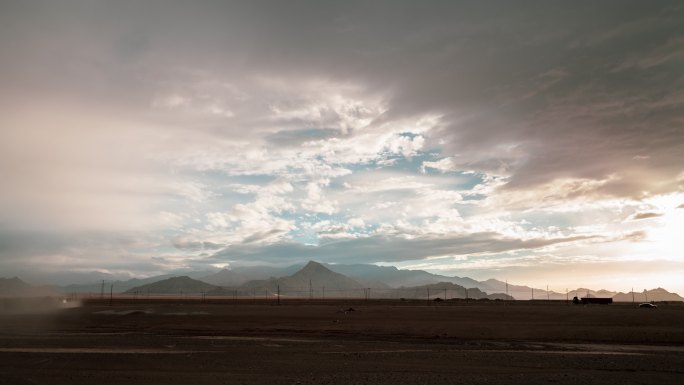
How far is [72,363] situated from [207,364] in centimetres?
758

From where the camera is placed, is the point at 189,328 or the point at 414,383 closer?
the point at 414,383

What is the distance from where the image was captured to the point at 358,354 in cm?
2923

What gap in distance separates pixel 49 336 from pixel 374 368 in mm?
32558

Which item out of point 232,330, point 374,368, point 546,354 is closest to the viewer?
point 374,368

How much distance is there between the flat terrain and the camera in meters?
21.8

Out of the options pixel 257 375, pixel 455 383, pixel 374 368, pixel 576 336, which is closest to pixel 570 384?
pixel 455 383

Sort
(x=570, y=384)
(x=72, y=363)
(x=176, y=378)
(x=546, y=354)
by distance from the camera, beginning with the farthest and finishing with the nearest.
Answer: (x=546, y=354), (x=72, y=363), (x=176, y=378), (x=570, y=384)

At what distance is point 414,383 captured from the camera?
1994 cm

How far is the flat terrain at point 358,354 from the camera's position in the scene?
2183cm

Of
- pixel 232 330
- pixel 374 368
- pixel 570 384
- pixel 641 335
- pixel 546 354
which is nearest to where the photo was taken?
pixel 570 384

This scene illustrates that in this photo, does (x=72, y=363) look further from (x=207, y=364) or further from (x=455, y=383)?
(x=455, y=383)

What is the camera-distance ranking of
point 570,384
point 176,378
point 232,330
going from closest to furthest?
1. point 570,384
2. point 176,378
3. point 232,330

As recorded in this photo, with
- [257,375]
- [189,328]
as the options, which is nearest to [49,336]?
[189,328]

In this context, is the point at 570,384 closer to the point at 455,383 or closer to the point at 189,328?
the point at 455,383
